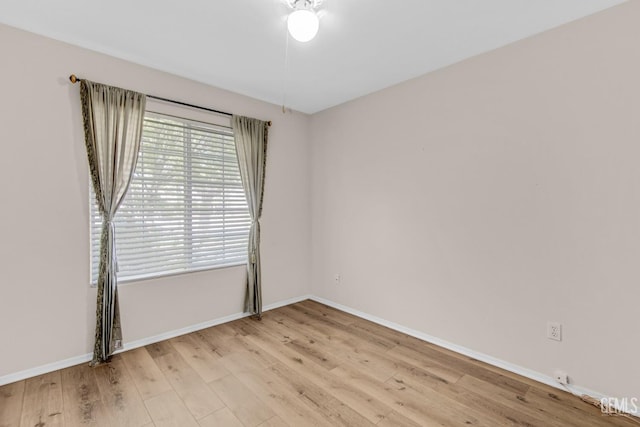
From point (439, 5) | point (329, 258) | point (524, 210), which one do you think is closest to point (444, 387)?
point (524, 210)

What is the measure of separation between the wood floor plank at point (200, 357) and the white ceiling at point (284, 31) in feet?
8.45

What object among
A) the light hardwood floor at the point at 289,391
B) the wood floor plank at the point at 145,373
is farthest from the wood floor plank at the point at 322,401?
the wood floor plank at the point at 145,373

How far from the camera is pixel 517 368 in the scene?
2.25 metres

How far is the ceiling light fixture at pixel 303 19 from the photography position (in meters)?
1.76

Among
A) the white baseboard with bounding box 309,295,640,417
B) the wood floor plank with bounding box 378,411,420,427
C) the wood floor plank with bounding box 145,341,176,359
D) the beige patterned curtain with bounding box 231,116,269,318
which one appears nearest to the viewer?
the wood floor plank with bounding box 378,411,420,427

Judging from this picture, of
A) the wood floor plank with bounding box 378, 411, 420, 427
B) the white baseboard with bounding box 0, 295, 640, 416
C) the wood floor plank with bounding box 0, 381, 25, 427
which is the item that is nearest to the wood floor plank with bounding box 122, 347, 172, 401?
the white baseboard with bounding box 0, 295, 640, 416

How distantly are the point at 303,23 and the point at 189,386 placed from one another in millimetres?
2561

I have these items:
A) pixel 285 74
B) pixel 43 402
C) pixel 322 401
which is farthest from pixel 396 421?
pixel 285 74

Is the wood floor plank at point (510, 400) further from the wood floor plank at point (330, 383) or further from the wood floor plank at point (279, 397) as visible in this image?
the wood floor plank at point (279, 397)

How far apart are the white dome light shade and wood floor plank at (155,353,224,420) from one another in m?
2.44

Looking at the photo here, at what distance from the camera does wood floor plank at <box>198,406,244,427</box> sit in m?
1.74

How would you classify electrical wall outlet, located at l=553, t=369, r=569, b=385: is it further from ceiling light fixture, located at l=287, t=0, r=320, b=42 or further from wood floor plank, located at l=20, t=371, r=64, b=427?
wood floor plank, located at l=20, t=371, r=64, b=427

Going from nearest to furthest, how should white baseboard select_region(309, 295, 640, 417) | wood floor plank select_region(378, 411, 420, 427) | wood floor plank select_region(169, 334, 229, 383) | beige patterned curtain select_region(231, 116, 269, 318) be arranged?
wood floor plank select_region(378, 411, 420, 427) → white baseboard select_region(309, 295, 640, 417) → wood floor plank select_region(169, 334, 229, 383) → beige patterned curtain select_region(231, 116, 269, 318)

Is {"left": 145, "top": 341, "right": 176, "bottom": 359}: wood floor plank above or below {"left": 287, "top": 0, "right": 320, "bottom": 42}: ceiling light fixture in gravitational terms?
below
